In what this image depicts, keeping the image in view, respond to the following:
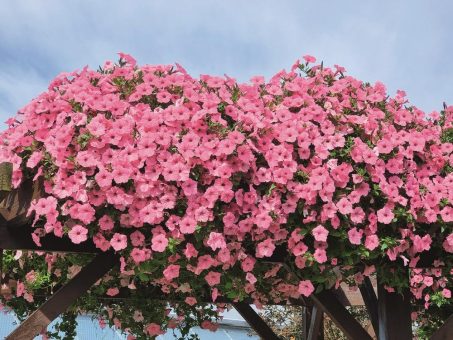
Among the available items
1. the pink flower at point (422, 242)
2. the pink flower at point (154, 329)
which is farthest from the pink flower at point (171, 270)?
the pink flower at point (154, 329)

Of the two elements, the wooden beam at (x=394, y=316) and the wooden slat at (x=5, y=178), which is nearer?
the wooden slat at (x=5, y=178)

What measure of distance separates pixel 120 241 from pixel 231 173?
28.1 inches

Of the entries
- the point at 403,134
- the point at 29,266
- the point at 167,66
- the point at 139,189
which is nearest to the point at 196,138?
the point at 139,189

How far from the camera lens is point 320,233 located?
12.0 ft

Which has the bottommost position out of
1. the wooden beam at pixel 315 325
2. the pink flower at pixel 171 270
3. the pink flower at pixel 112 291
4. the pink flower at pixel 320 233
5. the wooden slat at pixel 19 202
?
the pink flower at pixel 171 270

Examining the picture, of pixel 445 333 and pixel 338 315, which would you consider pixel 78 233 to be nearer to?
pixel 338 315

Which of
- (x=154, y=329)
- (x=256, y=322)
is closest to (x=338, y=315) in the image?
(x=154, y=329)

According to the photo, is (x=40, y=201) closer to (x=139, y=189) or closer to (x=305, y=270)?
(x=139, y=189)

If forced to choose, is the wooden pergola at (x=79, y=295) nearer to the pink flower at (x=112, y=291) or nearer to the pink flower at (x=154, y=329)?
the pink flower at (x=112, y=291)

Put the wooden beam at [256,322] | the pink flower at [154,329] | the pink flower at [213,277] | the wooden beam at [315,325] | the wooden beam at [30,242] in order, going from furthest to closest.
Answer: the wooden beam at [315,325]
the wooden beam at [256,322]
the pink flower at [154,329]
the wooden beam at [30,242]
the pink flower at [213,277]

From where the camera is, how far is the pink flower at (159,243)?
140 inches

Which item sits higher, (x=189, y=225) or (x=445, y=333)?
(x=189, y=225)

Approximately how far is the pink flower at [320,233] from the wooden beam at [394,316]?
944mm

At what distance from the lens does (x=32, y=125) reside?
376cm
